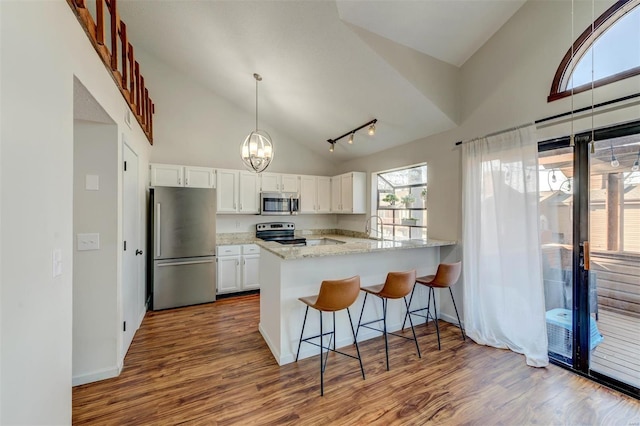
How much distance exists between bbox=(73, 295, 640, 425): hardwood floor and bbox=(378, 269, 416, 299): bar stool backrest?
26.4 inches

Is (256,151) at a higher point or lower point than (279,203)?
higher

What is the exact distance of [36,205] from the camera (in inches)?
46.7

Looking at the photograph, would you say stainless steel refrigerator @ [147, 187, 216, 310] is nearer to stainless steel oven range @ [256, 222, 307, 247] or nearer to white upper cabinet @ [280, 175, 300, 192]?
stainless steel oven range @ [256, 222, 307, 247]

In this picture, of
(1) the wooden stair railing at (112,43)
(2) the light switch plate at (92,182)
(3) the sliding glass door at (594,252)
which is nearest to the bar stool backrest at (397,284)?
(3) the sliding glass door at (594,252)

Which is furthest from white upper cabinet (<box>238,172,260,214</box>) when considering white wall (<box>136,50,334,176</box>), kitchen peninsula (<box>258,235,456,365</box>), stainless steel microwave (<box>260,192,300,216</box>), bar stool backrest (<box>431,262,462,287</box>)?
bar stool backrest (<box>431,262,462,287</box>)

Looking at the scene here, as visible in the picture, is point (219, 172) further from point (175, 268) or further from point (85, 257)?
point (85, 257)

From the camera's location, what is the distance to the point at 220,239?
4.98 m

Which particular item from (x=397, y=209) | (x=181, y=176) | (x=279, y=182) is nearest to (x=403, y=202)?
(x=397, y=209)

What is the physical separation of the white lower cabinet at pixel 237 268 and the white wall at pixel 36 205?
295 cm

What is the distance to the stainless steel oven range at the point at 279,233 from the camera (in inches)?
202

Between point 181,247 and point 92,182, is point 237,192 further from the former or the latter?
point 92,182

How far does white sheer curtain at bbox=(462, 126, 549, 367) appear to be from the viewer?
8.79 ft

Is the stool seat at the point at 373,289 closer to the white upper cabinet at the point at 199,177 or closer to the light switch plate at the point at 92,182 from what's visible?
the light switch plate at the point at 92,182

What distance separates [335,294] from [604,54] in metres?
3.05
